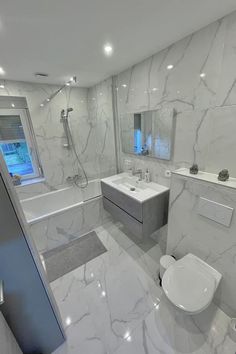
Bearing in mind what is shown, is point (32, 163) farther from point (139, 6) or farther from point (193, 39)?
point (193, 39)

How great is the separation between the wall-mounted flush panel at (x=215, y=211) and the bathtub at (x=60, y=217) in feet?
4.95

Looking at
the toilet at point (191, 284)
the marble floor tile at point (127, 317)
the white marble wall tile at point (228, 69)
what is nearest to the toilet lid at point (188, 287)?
the toilet at point (191, 284)

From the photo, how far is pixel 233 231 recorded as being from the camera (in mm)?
1157

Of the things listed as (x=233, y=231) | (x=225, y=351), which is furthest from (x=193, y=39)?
(x=225, y=351)

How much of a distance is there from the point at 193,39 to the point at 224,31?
239mm

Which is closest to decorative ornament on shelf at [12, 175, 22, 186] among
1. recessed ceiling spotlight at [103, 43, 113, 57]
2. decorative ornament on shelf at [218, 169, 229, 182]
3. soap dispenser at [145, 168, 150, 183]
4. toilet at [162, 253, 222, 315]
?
soap dispenser at [145, 168, 150, 183]

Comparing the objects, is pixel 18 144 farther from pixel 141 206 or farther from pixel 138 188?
pixel 141 206

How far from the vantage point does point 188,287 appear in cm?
119

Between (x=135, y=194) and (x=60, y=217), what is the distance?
115cm

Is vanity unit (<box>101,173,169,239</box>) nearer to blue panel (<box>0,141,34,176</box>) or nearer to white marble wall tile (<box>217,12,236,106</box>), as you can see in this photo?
white marble wall tile (<box>217,12,236,106</box>)

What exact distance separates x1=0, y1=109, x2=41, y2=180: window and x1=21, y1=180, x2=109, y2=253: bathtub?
1.73 feet

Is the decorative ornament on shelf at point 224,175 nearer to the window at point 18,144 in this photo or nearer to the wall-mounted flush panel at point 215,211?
the wall-mounted flush panel at point 215,211

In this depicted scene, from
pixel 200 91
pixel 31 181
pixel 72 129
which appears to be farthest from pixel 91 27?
pixel 31 181

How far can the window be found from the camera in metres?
2.40
